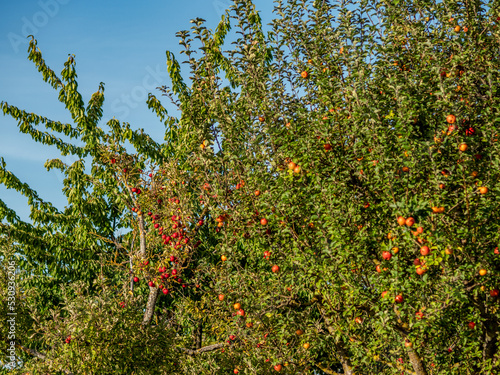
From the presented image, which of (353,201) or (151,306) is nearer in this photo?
(353,201)

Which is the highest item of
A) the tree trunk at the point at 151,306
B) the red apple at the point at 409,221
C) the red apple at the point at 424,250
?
the tree trunk at the point at 151,306

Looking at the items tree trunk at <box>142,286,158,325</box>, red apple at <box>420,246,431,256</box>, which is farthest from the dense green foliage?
tree trunk at <box>142,286,158,325</box>

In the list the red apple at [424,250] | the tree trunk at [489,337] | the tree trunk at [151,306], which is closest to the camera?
the red apple at [424,250]

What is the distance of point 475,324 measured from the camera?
6598 mm

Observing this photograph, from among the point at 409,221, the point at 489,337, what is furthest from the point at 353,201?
the point at 489,337

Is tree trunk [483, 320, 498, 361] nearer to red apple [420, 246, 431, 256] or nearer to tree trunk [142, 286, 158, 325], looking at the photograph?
red apple [420, 246, 431, 256]

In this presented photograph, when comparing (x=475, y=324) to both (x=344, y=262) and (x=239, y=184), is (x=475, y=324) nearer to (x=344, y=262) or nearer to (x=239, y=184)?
(x=344, y=262)

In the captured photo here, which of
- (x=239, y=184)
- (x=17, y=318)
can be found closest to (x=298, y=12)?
(x=239, y=184)

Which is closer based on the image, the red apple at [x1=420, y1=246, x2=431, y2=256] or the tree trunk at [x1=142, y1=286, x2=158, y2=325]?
the red apple at [x1=420, y1=246, x2=431, y2=256]

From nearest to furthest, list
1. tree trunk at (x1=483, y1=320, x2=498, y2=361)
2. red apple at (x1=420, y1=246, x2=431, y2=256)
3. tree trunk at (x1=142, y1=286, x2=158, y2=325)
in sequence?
1. red apple at (x1=420, y1=246, x2=431, y2=256)
2. tree trunk at (x1=483, y1=320, x2=498, y2=361)
3. tree trunk at (x1=142, y1=286, x2=158, y2=325)

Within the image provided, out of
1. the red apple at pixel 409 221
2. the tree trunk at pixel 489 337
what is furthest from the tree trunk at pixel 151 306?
the red apple at pixel 409 221

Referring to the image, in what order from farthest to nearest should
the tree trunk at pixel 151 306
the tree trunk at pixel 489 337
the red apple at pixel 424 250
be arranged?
the tree trunk at pixel 151 306 < the tree trunk at pixel 489 337 < the red apple at pixel 424 250

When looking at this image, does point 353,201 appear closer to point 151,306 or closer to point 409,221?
point 409,221

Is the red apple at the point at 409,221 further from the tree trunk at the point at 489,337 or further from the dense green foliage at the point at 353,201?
the tree trunk at the point at 489,337
